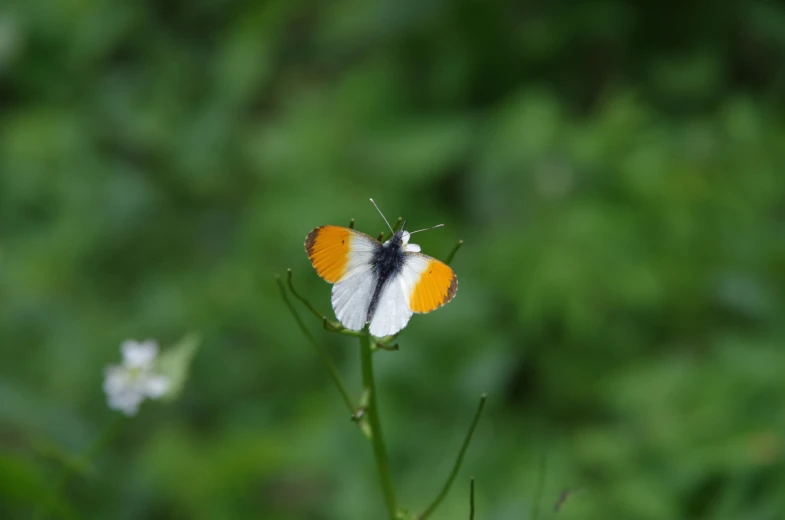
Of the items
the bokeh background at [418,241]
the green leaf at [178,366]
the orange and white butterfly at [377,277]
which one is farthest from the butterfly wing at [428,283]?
the bokeh background at [418,241]

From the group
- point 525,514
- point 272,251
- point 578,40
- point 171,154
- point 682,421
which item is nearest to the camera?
point 525,514

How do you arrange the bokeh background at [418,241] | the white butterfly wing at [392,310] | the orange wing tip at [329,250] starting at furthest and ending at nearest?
the bokeh background at [418,241] → the orange wing tip at [329,250] → the white butterfly wing at [392,310]

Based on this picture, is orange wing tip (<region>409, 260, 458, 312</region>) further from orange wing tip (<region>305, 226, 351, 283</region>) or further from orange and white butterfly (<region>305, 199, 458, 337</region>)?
orange wing tip (<region>305, 226, 351, 283</region>)

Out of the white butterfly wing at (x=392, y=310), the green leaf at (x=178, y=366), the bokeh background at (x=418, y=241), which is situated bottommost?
the white butterfly wing at (x=392, y=310)

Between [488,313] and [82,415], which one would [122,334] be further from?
[488,313]

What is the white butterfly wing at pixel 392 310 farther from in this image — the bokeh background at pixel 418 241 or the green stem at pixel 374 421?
the bokeh background at pixel 418 241

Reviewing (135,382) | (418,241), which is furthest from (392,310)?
(418,241)

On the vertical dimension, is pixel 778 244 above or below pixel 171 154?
below

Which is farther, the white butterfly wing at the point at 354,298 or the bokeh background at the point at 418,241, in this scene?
the bokeh background at the point at 418,241

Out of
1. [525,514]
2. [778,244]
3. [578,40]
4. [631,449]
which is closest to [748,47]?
[578,40]
